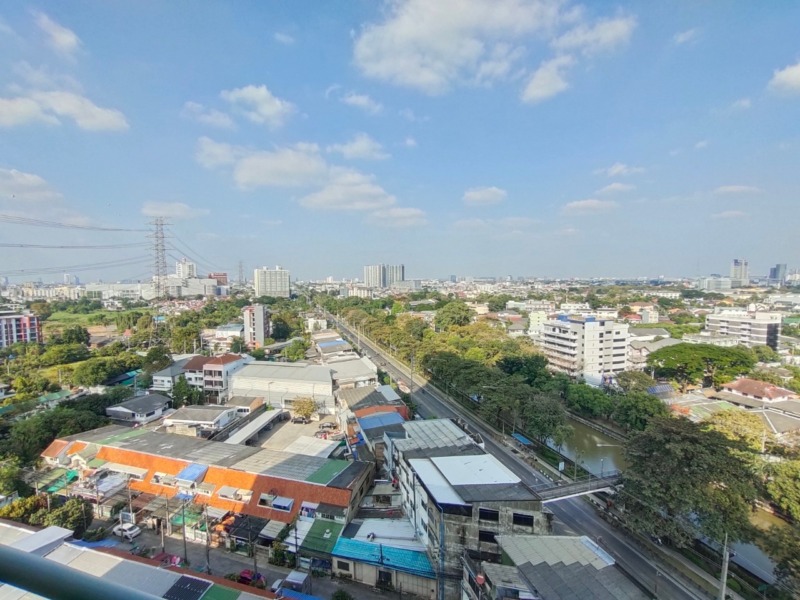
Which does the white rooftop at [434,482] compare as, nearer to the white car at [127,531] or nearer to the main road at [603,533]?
the main road at [603,533]

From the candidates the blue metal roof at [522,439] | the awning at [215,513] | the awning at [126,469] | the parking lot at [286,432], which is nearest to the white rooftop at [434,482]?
the awning at [215,513]

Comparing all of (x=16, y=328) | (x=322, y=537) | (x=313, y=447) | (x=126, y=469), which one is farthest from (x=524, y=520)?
(x=16, y=328)

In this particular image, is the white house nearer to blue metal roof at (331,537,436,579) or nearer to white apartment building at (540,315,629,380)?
blue metal roof at (331,537,436,579)

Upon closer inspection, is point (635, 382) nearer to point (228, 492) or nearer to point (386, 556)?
point (386, 556)

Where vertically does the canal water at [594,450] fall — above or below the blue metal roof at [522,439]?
below

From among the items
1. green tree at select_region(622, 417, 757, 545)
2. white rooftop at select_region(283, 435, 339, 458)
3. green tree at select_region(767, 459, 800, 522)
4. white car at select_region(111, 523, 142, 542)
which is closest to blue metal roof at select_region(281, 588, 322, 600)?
white car at select_region(111, 523, 142, 542)

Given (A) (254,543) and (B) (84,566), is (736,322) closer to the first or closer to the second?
(A) (254,543)

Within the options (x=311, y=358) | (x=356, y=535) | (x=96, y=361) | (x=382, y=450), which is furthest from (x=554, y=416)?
(x=96, y=361)
